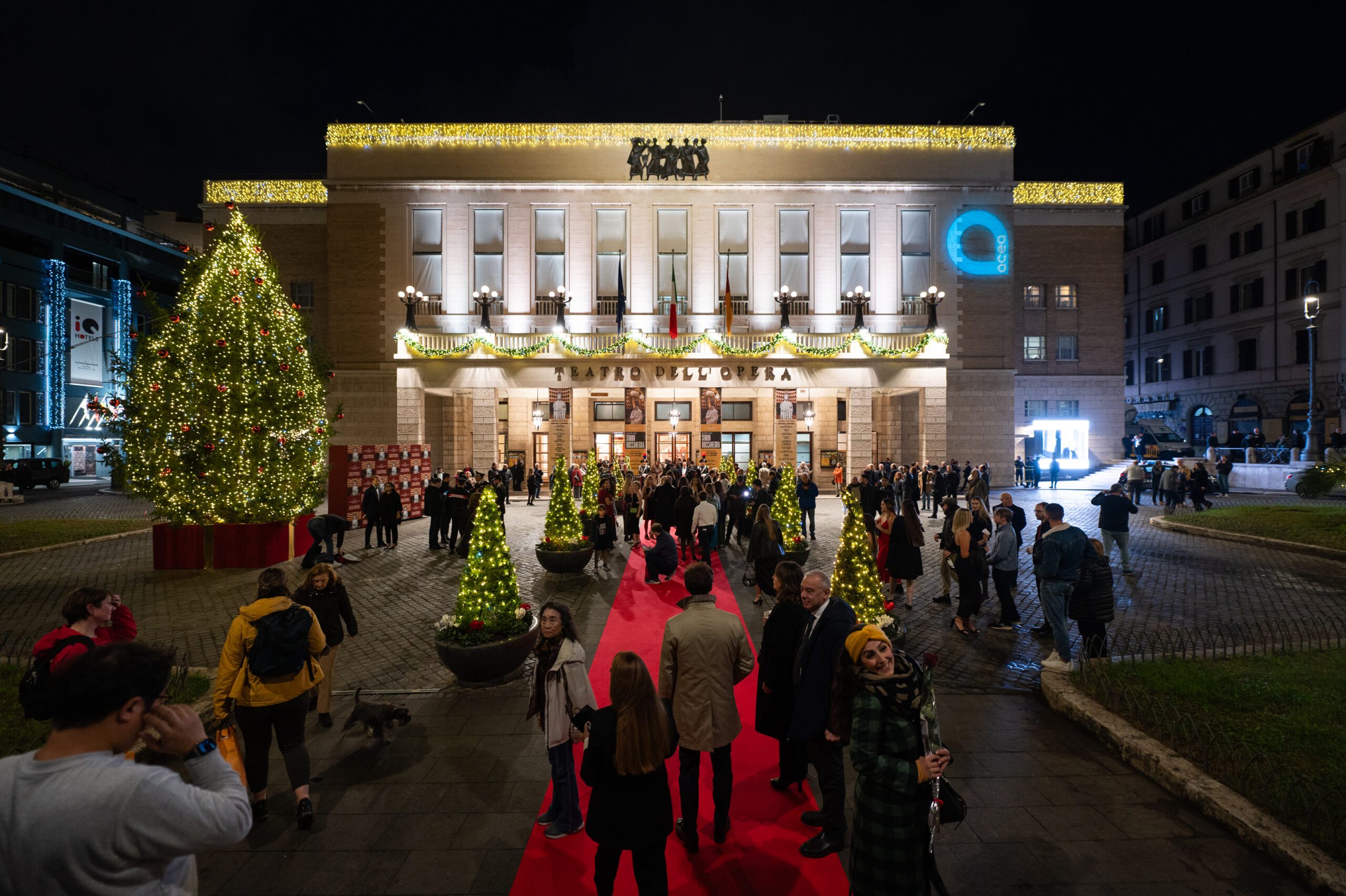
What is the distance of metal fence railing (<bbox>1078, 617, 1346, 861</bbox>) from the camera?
432 centimetres

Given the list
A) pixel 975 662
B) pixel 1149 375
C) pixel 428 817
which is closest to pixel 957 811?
pixel 428 817

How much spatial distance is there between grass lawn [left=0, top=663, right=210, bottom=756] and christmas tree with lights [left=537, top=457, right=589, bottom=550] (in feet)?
20.5

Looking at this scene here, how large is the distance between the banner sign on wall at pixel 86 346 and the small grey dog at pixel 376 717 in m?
52.2

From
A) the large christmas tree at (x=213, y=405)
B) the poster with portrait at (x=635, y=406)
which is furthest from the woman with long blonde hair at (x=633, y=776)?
the poster with portrait at (x=635, y=406)

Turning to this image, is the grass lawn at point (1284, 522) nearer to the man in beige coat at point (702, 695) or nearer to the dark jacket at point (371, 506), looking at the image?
the man in beige coat at point (702, 695)

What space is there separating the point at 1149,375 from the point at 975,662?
5316 cm

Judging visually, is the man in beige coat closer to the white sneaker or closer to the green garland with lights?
the white sneaker

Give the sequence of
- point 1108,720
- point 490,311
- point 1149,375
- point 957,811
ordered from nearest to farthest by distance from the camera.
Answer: point 957,811 → point 1108,720 → point 490,311 → point 1149,375

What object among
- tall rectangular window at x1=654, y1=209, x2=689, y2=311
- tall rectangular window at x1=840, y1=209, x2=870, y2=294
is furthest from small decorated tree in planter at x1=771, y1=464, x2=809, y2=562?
tall rectangular window at x1=840, y1=209, x2=870, y2=294

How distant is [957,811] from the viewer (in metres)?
3.08

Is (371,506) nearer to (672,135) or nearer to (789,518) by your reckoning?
(789,518)

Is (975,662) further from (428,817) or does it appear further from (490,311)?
(490,311)

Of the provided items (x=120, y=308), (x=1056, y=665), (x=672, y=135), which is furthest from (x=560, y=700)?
(x=120, y=308)

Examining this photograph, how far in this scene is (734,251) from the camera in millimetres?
29984
